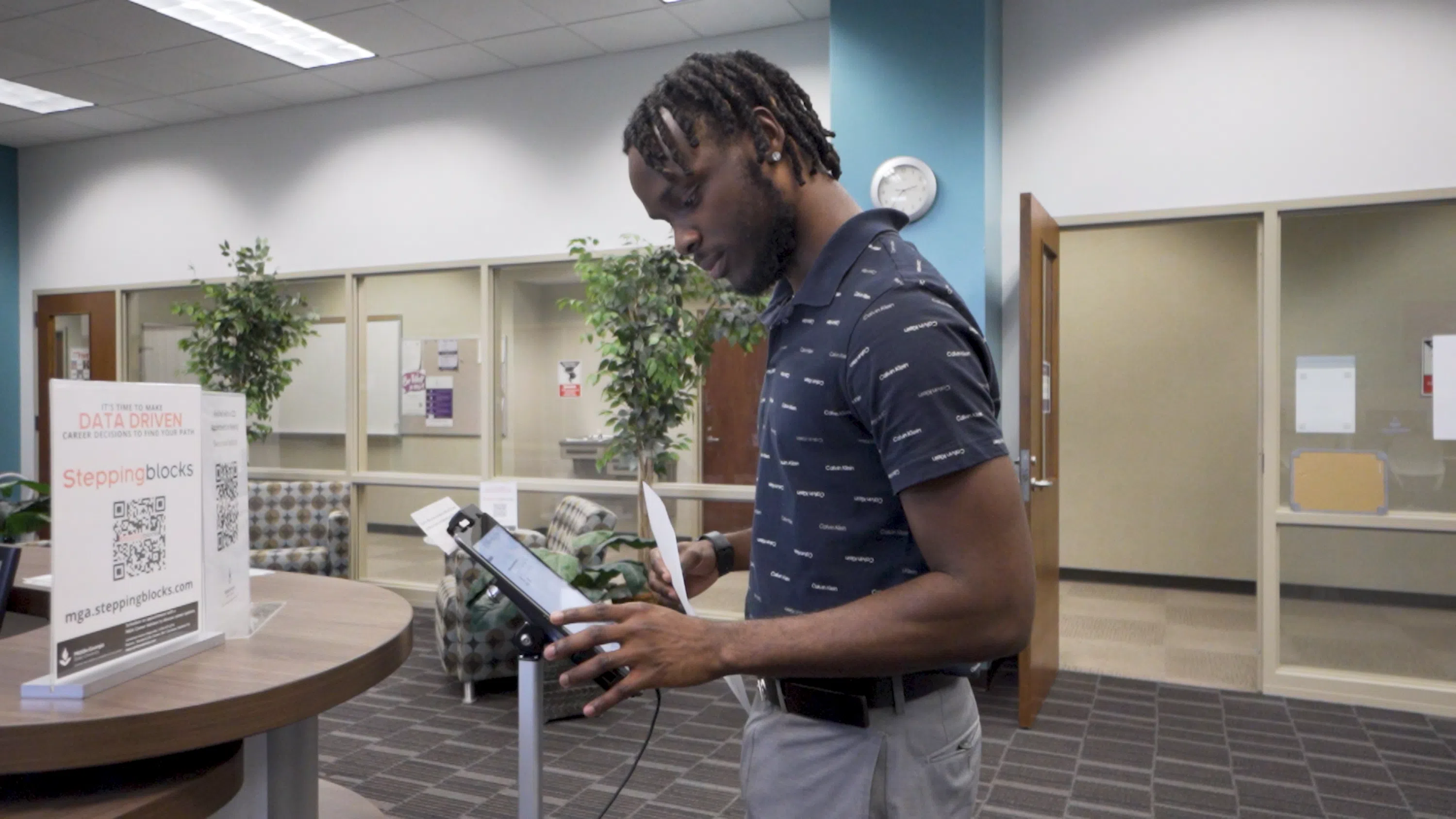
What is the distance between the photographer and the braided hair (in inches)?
37.8

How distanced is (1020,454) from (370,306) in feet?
13.4

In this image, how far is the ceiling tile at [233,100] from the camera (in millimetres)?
5688

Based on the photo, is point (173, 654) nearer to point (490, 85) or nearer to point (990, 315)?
point (990, 315)

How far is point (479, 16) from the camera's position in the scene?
4.57m

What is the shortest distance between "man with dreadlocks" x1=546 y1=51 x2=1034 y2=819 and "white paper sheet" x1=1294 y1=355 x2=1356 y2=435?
352cm

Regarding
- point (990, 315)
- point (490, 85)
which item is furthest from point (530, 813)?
point (490, 85)

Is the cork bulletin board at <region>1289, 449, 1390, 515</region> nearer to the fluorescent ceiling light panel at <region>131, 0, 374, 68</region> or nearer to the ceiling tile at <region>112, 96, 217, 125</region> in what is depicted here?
the fluorescent ceiling light panel at <region>131, 0, 374, 68</region>

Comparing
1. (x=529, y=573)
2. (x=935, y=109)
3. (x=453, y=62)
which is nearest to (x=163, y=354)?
(x=453, y=62)

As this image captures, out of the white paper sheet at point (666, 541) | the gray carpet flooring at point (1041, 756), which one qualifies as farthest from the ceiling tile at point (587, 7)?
A: the white paper sheet at point (666, 541)

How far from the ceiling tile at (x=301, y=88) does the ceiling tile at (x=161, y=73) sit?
0.73ft

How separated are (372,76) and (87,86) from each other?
173 centimetres

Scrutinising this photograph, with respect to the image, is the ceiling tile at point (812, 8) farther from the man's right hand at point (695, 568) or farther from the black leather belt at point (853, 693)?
the black leather belt at point (853, 693)

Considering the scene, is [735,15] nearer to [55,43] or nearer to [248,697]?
[55,43]

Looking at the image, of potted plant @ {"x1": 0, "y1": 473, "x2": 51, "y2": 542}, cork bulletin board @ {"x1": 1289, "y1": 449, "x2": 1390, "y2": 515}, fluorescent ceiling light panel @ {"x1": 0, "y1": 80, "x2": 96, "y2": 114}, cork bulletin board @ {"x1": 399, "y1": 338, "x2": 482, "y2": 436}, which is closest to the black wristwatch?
potted plant @ {"x1": 0, "y1": 473, "x2": 51, "y2": 542}
